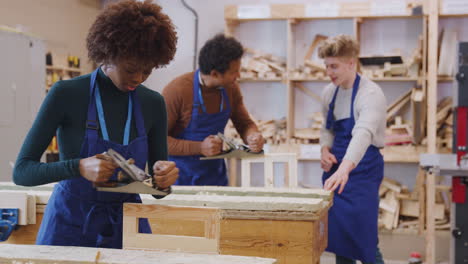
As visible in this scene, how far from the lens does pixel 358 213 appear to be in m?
3.64

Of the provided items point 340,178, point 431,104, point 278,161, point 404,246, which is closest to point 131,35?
point 340,178

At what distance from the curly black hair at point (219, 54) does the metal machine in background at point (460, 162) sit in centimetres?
145

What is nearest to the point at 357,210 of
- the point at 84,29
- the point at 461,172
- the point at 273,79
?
the point at 461,172

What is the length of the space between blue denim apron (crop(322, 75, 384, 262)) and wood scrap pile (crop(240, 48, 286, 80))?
Result: 7.59 feet

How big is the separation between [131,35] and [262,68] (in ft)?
13.7

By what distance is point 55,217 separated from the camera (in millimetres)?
2004

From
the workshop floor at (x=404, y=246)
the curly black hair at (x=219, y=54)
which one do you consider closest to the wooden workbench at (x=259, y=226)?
the curly black hair at (x=219, y=54)

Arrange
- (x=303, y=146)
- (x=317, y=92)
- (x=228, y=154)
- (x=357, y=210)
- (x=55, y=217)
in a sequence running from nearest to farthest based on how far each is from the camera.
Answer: (x=55, y=217) → (x=228, y=154) → (x=357, y=210) → (x=303, y=146) → (x=317, y=92)

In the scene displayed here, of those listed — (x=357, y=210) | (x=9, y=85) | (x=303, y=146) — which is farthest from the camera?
(x=303, y=146)

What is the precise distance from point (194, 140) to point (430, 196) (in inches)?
110

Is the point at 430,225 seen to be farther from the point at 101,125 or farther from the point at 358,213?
the point at 101,125

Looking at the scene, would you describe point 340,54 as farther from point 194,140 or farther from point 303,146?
point 303,146

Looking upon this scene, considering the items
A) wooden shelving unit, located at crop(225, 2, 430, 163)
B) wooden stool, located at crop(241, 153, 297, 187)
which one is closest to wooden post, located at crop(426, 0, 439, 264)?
wooden shelving unit, located at crop(225, 2, 430, 163)

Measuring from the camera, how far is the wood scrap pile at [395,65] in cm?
571
